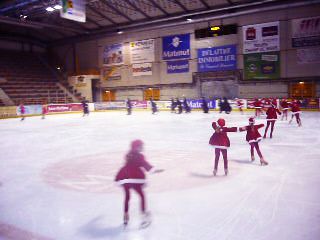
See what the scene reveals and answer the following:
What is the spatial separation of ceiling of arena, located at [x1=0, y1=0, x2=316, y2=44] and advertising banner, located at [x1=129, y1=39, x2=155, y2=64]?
5.56 ft

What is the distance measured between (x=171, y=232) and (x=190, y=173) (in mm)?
2979

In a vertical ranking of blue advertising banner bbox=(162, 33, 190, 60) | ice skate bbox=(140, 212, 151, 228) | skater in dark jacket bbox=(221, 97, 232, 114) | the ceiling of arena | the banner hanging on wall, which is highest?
the ceiling of arena

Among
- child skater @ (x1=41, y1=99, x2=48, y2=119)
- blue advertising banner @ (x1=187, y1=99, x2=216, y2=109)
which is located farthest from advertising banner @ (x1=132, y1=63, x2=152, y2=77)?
child skater @ (x1=41, y1=99, x2=48, y2=119)

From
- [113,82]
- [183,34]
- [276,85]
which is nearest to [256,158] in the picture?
[276,85]

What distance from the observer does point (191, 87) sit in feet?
98.0

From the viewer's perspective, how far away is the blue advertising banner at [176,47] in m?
29.7

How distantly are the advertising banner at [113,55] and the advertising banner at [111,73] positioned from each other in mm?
571

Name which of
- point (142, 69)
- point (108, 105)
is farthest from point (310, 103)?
point (108, 105)

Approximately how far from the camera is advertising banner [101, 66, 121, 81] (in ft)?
113

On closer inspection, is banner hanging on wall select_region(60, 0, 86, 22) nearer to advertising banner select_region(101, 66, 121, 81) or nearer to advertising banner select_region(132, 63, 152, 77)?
advertising banner select_region(132, 63, 152, 77)

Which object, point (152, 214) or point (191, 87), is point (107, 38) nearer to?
point (191, 87)

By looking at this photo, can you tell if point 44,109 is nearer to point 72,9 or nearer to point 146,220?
point 72,9

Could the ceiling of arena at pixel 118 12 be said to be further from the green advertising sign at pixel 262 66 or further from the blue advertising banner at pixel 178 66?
the green advertising sign at pixel 262 66

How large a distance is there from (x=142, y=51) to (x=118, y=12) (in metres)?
4.75
